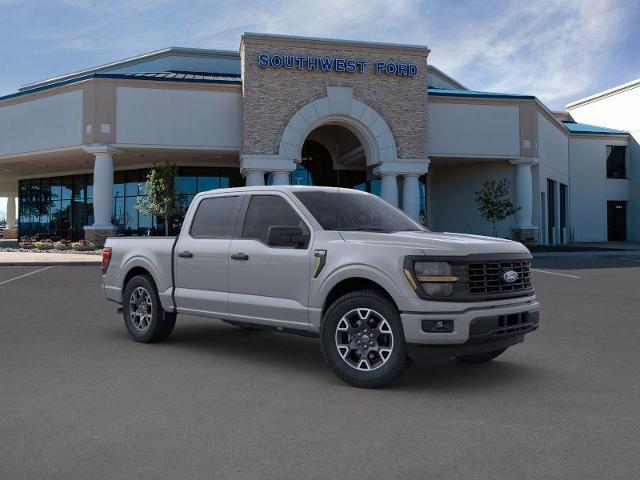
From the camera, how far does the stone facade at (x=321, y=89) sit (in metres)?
30.0

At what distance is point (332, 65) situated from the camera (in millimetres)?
30438

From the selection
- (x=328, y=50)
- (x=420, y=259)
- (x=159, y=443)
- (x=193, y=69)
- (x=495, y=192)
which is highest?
(x=193, y=69)

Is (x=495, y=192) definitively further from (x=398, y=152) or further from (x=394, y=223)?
(x=394, y=223)

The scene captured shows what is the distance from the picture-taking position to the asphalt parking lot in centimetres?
382

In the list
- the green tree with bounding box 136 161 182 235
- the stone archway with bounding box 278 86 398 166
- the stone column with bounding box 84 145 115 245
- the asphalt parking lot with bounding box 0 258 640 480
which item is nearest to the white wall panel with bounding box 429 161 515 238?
the stone archway with bounding box 278 86 398 166

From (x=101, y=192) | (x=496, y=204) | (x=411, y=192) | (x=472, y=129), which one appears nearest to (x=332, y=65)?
(x=411, y=192)

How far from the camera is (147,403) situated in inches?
203

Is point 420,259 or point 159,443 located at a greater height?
point 420,259

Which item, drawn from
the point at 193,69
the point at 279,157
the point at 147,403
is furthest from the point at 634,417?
the point at 193,69

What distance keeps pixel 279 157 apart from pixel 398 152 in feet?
20.1

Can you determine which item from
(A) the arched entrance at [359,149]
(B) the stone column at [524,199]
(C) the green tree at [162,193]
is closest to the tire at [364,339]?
(A) the arched entrance at [359,149]

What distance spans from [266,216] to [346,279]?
56.7 inches

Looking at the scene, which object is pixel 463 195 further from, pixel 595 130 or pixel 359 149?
pixel 595 130

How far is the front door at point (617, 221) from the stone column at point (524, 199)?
15.7m
